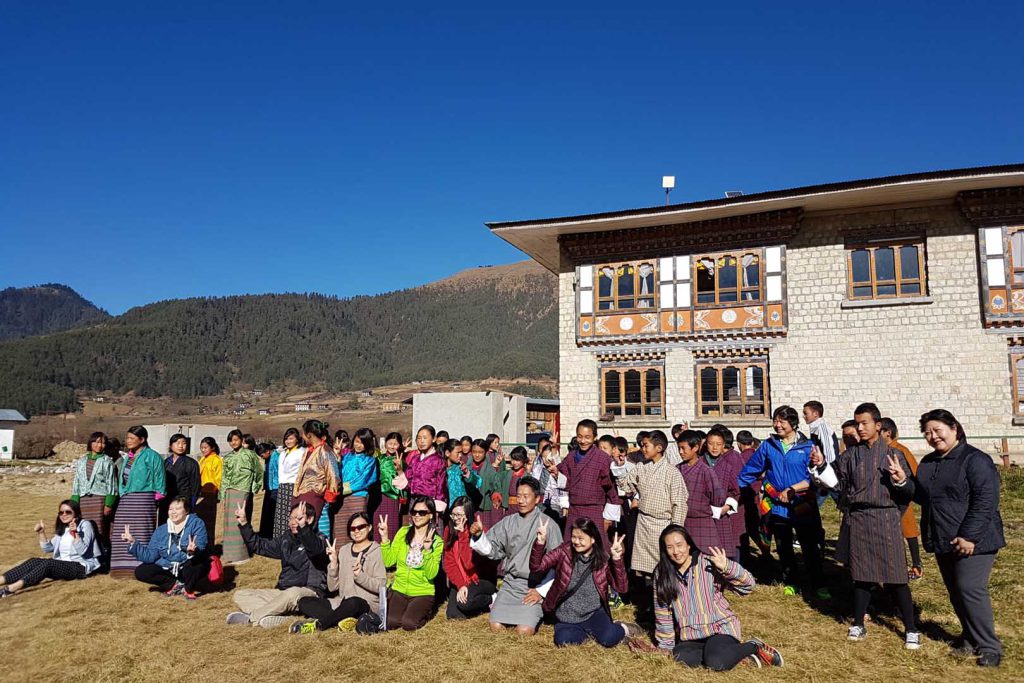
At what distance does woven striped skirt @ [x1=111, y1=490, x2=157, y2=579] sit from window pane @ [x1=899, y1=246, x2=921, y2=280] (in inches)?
759

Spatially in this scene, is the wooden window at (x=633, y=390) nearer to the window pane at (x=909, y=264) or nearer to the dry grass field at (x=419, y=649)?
the window pane at (x=909, y=264)

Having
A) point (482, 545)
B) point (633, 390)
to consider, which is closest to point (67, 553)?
point (482, 545)

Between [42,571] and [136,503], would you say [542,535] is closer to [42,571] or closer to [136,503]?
[136,503]

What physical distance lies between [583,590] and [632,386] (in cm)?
1603

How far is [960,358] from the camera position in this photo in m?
19.0

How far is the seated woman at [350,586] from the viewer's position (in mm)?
7090

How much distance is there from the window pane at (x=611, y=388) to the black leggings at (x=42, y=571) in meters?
15.8

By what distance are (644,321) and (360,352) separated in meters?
121

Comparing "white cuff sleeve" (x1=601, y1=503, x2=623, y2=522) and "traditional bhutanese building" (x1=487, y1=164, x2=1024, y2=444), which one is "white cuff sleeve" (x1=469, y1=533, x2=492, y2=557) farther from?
"traditional bhutanese building" (x1=487, y1=164, x2=1024, y2=444)

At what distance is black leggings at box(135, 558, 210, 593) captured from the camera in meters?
8.52

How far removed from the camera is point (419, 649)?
6.47 metres

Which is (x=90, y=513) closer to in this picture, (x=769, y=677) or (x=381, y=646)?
(x=381, y=646)

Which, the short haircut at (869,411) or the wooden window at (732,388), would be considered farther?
the wooden window at (732,388)

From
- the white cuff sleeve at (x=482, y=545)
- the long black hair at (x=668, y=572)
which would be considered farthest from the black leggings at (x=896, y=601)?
the white cuff sleeve at (x=482, y=545)
